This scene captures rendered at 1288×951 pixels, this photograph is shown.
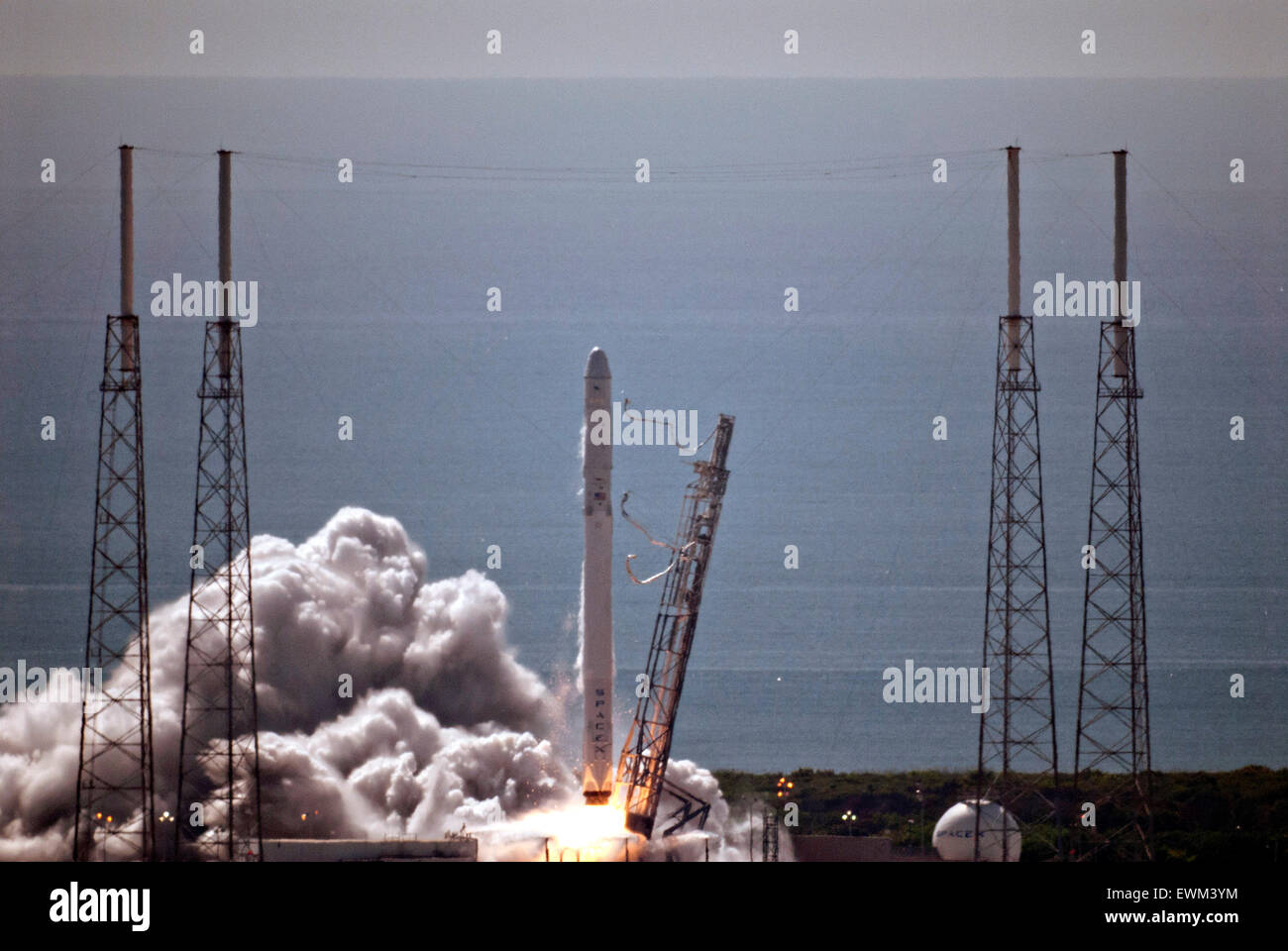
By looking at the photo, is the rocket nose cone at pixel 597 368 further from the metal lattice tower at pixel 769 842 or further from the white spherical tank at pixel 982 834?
the white spherical tank at pixel 982 834

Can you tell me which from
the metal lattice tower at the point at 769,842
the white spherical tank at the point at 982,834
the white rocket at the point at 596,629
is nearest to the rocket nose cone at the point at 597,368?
the white rocket at the point at 596,629

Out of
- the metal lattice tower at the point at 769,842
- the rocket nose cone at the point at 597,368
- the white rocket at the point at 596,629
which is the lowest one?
the metal lattice tower at the point at 769,842

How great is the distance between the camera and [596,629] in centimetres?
4141

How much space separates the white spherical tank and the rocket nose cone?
41.5 feet

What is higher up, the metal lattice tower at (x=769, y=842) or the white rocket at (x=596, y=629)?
the white rocket at (x=596, y=629)

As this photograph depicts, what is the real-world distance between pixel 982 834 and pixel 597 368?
13.5 metres

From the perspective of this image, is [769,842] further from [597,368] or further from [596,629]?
[597,368]

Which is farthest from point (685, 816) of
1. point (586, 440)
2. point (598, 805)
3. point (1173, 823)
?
point (1173, 823)

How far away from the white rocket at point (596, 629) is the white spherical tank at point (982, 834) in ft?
25.8

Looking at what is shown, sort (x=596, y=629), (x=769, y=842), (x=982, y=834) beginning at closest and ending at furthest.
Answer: (x=596, y=629) → (x=982, y=834) → (x=769, y=842)

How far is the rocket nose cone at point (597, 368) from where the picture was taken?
1657 inches

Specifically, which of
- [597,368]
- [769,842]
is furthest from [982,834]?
[597,368]
